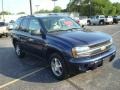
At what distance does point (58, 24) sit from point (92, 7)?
58.6 metres

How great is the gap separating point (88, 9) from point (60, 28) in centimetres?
6002

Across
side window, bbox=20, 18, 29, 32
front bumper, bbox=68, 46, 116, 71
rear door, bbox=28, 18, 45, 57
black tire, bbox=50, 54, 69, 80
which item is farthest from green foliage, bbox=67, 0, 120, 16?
front bumper, bbox=68, 46, 116, 71

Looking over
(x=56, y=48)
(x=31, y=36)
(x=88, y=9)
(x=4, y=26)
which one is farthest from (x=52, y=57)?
(x=88, y=9)

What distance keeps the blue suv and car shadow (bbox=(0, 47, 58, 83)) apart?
39 cm

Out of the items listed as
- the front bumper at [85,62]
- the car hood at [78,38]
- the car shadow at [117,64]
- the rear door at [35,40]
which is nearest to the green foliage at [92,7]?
the car shadow at [117,64]

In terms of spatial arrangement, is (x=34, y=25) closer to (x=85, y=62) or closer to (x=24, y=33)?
(x=24, y=33)

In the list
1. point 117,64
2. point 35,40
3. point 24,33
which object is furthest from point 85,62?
point 24,33

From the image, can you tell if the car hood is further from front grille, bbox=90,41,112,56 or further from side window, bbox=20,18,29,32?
side window, bbox=20,18,29,32

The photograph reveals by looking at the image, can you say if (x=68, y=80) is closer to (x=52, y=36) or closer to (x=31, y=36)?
(x=52, y=36)

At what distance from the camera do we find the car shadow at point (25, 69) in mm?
6875

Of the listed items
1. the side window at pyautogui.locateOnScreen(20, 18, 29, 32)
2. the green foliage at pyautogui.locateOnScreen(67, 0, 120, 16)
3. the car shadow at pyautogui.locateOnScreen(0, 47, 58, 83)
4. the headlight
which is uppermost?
the green foliage at pyautogui.locateOnScreen(67, 0, 120, 16)

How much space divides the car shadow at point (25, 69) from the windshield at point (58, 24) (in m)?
1.10

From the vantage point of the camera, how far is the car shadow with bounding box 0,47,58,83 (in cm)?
688

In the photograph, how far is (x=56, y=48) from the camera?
6.38 meters
